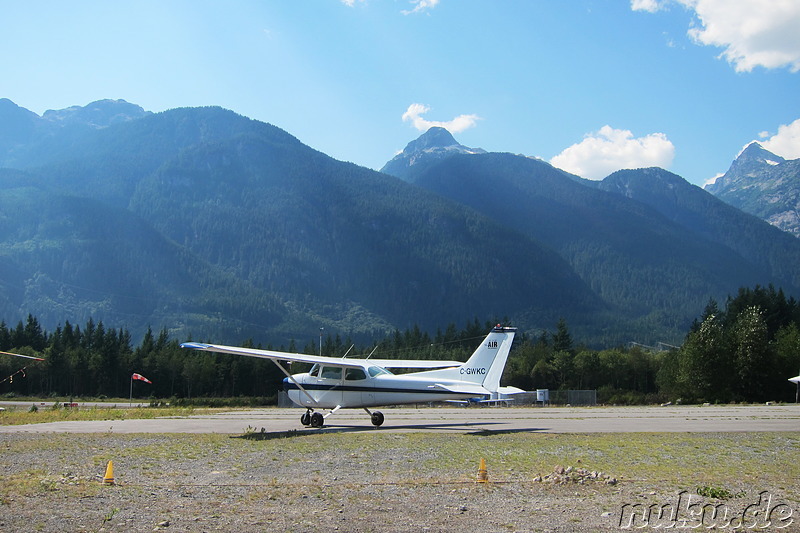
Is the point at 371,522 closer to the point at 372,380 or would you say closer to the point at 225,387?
the point at 372,380

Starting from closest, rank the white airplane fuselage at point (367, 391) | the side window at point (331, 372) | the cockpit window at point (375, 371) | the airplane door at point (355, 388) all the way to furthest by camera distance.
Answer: the white airplane fuselage at point (367, 391)
the airplane door at point (355, 388)
the cockpit window at point (375, 371)
the side window at point (331, 372)

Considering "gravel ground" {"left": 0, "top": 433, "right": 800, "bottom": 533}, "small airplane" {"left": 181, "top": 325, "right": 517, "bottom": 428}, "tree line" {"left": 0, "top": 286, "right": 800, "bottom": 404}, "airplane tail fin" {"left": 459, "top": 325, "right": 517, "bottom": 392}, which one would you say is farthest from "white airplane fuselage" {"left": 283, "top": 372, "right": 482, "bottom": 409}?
"tree line" {"left": 0, "top": 286, "right": 800, "bottom": 404}

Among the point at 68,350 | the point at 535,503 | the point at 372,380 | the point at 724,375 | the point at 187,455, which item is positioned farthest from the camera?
the point at 68,350

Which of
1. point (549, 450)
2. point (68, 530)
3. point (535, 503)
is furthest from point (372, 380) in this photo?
point (68, 530)

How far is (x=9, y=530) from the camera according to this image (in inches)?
358

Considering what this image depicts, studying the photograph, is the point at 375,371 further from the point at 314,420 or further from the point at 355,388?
the point at 314,420

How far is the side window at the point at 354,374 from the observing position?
26.9 meters

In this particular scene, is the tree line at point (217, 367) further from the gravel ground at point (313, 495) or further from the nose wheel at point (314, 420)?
the gravel ground at point (313, 495)

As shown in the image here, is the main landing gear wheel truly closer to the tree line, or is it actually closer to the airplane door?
the airplane door

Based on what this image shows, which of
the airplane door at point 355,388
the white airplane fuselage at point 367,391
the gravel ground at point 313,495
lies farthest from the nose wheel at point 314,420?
the gravel ground at point 313,495

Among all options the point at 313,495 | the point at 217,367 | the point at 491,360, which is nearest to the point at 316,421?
the point at 491,360

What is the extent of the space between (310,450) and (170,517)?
331 inches

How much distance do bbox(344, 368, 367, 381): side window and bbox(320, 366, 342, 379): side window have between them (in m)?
0.31

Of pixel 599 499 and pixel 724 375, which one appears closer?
pixel 599 499
